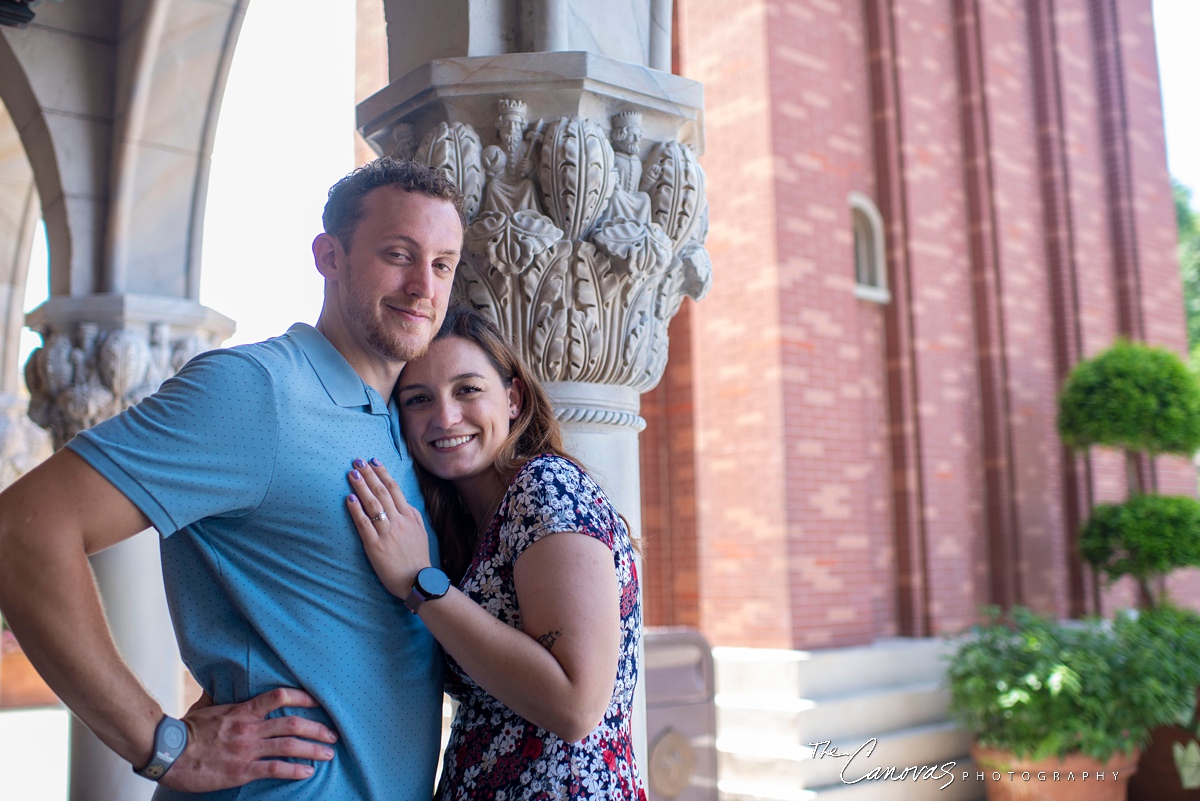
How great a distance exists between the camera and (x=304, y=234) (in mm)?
12555

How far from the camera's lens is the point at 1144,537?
7.74 metres

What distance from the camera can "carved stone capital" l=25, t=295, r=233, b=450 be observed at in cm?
400

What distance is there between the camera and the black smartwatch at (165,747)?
50.4 inches

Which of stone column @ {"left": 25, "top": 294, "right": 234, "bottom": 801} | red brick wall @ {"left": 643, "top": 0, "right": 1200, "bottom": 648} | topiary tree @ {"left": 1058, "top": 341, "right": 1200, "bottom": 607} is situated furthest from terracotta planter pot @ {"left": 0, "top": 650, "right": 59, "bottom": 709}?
topiary tree @ {"left": 1058, "top": 341, "right": 1200, "bottom": 607}

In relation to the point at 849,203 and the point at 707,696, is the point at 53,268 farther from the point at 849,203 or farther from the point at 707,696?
the point at 849,203

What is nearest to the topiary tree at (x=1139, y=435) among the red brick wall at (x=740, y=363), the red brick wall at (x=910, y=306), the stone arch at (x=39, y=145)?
the red brick wall at (x=910, y=306)

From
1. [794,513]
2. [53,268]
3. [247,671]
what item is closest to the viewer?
[247,671]

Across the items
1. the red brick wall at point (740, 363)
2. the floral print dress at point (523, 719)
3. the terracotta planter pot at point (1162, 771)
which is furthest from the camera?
the red brick wall at point (740, 363)

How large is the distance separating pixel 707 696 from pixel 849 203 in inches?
170

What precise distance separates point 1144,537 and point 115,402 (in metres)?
7.33

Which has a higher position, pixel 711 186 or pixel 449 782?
pixel 711 186

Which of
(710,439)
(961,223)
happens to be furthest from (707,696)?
(961,223)

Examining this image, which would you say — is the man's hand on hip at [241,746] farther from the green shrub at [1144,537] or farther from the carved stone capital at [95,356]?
the green shrub at [1144,537]

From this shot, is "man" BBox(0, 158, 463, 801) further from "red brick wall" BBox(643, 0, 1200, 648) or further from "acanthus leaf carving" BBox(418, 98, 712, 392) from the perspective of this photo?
"red brick wall" BBox(643, 0, 1200, 648)
